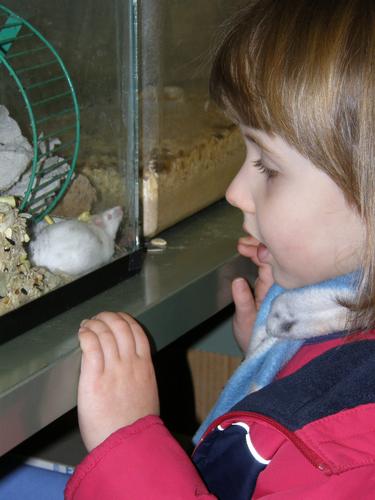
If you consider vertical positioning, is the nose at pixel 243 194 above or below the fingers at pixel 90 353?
above

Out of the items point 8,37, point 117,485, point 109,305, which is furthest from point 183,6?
point 117,485

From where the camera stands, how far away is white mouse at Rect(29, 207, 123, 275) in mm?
761

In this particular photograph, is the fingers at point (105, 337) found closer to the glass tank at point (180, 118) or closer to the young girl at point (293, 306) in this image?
the young girl at point (293, 306)

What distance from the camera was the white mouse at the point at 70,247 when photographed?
76cm

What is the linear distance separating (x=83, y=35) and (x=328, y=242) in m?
0.31

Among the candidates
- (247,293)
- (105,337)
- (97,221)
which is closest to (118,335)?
(105,337)

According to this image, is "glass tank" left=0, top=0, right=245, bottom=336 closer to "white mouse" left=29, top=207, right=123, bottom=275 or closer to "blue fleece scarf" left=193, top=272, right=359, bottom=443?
"white mouse" left=29, top=207, right=123, bottom=275

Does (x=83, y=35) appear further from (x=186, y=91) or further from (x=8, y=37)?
(x=186, y=91)

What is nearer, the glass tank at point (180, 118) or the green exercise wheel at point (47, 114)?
the green exercise wheel at point (47, 114)

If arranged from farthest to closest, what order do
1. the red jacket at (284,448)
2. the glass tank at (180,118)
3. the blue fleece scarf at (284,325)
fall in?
the glass tank at (180,118), the blue fleece scarf at (284,325), the red jacket at (284,448)

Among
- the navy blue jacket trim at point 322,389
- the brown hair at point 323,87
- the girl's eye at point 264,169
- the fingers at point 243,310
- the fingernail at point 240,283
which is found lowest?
the fingers at point 243,310

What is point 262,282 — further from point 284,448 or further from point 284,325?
point 284,448

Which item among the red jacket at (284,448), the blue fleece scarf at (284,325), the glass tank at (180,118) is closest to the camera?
the red jacket at (284,448)

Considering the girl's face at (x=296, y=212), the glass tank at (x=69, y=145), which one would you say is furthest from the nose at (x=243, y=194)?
the glass tank at (x=69, y=145)
